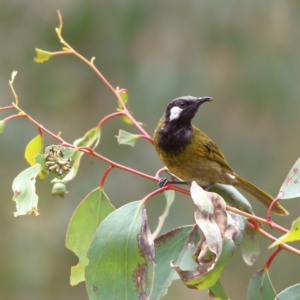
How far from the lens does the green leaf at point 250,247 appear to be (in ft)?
7.73

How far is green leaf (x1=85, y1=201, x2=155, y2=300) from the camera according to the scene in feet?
6.18

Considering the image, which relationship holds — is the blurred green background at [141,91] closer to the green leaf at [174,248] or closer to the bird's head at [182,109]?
the bird's head at [182,109]

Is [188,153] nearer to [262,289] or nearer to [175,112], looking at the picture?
[175,112]

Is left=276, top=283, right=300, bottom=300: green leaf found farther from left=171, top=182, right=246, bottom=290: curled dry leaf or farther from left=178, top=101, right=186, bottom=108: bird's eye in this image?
left=178, top=101, right=186, bottom=108: bird's eye

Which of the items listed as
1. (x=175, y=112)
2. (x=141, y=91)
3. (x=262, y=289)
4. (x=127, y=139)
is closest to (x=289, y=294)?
(x=262, y=289)

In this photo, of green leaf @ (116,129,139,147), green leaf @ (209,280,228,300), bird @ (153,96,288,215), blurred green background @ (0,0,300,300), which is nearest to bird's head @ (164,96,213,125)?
bird @ (153,96,288,215)

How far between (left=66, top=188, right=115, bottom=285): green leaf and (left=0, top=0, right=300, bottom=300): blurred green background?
4.35 meters

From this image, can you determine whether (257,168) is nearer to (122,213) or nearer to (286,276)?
(286,276)

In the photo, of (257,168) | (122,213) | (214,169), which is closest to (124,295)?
(122,213)

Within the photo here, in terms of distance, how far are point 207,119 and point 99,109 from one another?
60.6 inches

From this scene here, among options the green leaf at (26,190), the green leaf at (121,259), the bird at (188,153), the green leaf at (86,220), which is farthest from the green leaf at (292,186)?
the bird at (188,153)

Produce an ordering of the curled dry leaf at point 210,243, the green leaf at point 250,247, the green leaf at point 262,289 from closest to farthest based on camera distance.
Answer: the curled dry leaf at point 210,243 → the green leaf at point 262,289 → the green leaf at point 250,247

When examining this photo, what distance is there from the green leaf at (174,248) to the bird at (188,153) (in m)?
0.87

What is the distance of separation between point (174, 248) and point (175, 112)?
Result: 1.18 metres
